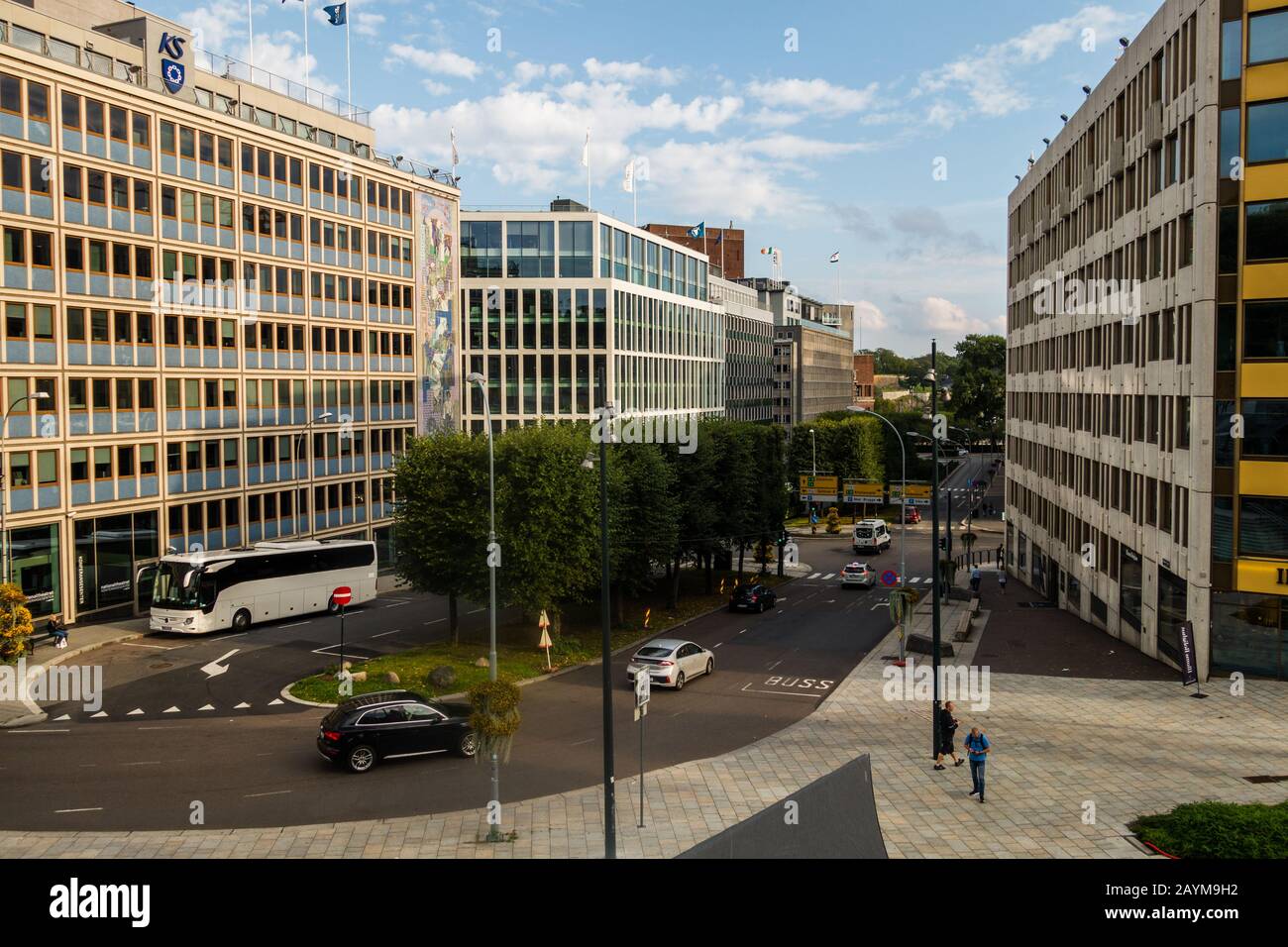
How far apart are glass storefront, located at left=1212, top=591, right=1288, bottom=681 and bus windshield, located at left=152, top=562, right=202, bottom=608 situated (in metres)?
36.9

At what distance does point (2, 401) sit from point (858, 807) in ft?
134

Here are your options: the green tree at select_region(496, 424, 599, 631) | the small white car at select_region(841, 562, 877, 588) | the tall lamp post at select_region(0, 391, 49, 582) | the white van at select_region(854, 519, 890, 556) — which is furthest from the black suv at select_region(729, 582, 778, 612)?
the tall lamp post at select_region(0, 391, 49, 582)

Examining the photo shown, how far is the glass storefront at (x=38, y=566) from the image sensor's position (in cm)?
4022

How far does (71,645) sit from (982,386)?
114269 mm

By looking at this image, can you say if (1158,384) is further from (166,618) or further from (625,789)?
A: (166,618)

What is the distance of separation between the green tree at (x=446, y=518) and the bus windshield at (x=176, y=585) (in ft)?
26.9

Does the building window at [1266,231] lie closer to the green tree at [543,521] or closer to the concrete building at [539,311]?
the green tree at [543,521]

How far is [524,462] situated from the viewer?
125 feet

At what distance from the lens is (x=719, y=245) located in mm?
141125

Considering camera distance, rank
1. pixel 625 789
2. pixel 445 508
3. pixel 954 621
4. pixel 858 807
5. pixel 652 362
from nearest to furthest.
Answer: pixel 858 807
pixel 625 789
pixel 445 508
pixel 954 621
pixel 652 362

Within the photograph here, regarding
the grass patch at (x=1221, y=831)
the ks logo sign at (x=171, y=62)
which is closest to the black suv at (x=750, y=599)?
the grass patch at (x=1221, y=831)

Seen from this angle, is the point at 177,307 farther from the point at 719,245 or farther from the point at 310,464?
the point at 719,245

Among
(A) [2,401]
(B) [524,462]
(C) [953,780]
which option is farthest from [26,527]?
(C) [953,780]

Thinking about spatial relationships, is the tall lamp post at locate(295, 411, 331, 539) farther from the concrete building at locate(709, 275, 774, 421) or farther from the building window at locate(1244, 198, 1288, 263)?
the concrete building at locate(709, 275, 774, 421)
